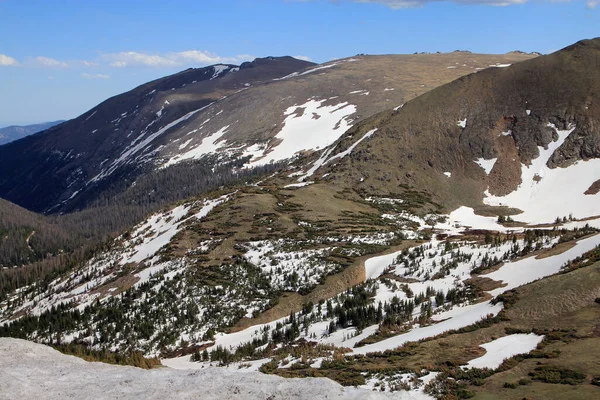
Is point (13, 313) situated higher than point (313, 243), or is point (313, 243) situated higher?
point (313, 243)

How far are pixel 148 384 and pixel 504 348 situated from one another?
1964 centimetres

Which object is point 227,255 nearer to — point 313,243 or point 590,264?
point 313,243

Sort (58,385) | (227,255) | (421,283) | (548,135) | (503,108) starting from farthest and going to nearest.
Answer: (503,108), (548,135), (227,255), (421,283), (58,385)

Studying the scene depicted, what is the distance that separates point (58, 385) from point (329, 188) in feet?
292

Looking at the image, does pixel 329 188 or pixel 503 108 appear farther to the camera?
pixel 503 108

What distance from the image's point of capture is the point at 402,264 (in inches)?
2378

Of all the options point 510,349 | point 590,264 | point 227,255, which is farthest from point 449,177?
point 510,349

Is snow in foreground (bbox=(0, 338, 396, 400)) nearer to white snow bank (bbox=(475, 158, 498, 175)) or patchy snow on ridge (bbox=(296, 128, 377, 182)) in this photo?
patchy snow on ridge (bbox=(296, 128, 377, 182))

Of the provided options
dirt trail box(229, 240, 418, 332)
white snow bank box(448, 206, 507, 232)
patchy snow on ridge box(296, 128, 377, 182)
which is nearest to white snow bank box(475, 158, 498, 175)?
white snow bank box(448, 206, 507, 232)

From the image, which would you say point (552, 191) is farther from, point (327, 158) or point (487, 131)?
point (327, 158)

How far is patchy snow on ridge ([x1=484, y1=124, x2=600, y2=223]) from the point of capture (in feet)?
318

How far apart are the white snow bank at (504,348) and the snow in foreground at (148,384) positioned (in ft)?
31.4

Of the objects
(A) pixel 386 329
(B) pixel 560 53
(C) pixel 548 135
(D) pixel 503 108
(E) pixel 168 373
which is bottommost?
(A) pixel 386 329

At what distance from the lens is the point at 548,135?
11625 centimetres
